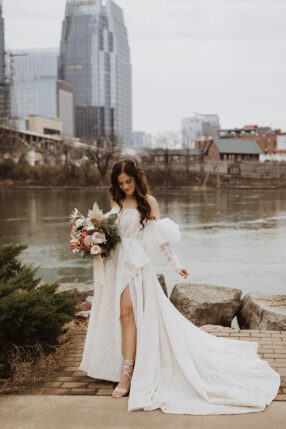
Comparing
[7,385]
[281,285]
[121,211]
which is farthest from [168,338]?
[281,285]

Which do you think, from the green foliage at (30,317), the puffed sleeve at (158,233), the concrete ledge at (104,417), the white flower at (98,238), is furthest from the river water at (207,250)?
the concrete ledge at (104,417)

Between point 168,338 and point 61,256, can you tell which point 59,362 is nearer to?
point 168,338

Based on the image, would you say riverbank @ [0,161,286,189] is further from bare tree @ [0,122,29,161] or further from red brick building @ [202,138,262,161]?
red brick building @ [202,138,262,161]

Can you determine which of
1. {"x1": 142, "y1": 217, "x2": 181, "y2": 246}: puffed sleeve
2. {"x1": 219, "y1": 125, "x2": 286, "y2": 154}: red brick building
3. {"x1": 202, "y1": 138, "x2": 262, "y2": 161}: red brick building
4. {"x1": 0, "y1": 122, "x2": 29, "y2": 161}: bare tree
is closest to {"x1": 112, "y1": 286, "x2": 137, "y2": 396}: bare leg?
{"x1": 142, "y1": 217, "x2": 181, "y2": 246}: puffed sleeve

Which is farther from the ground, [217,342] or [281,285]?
[217,342]

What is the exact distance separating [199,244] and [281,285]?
623 cm

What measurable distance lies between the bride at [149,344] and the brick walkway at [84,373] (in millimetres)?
85

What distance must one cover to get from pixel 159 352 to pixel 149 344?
0.12 meters

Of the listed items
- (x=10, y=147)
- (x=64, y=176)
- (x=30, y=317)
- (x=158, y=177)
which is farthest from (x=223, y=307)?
(x=10, y=147)

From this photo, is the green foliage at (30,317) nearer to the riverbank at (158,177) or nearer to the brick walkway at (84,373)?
the brick walkway at (84,373)

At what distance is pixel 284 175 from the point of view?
83.8 metres

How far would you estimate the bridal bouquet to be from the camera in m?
3.96

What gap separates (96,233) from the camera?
3928mm

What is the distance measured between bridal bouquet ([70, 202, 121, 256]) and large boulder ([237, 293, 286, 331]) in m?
3.27
